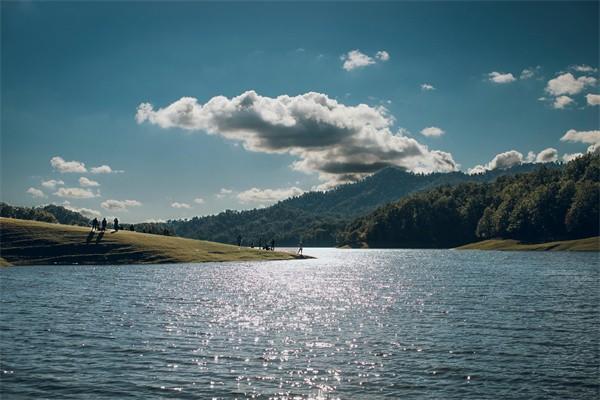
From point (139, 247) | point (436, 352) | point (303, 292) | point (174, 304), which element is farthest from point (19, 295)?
point (139, 247)

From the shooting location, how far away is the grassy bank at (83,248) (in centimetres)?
13750

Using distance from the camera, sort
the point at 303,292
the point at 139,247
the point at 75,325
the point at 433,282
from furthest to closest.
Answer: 1. the point at 139,247
2. the point at 433,282
3. the point at 303,292
4. the point at 75,325

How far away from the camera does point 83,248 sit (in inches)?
5728

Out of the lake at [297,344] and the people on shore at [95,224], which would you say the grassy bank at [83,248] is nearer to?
the people on shore at [95,224]

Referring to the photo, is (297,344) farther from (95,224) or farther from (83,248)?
(95,224)

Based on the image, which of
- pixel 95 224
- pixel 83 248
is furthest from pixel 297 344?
pixel 95 224

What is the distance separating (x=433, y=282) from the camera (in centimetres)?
9862

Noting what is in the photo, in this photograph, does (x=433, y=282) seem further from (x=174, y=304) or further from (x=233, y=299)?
(x=174, y=304)

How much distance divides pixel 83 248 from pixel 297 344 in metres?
120

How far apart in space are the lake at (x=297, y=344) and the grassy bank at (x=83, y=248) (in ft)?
205

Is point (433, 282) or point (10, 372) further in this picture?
point (433, 282)

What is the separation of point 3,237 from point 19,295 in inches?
3492

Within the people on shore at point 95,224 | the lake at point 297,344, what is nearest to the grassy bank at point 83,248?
the people on shore at point 95,224

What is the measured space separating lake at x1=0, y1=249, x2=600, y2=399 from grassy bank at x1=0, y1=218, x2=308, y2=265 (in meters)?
62.4
